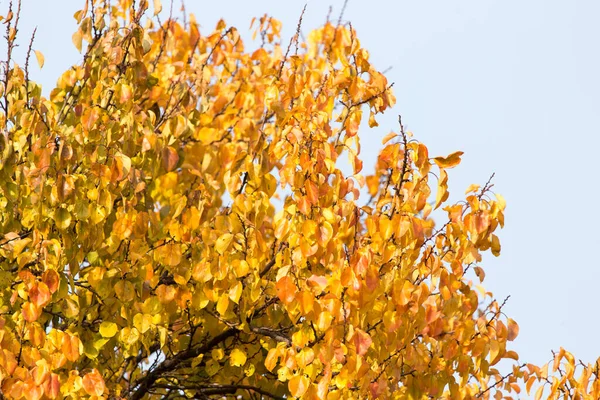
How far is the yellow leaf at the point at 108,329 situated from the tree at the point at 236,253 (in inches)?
0.5

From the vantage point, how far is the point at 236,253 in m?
5.68

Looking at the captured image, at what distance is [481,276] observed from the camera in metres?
5.74

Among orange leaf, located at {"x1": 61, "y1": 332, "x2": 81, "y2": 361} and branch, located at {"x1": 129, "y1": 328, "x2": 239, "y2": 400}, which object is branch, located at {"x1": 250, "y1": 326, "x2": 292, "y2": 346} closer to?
branch, located at {"x1": 129, "y1": 328, "x2": 239, "y2": 400}

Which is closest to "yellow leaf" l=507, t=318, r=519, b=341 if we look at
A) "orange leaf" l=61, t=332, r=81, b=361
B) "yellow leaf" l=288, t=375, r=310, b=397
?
"yellow leaf" l=288, t=375, r=310, b=397

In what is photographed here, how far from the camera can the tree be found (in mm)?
5184

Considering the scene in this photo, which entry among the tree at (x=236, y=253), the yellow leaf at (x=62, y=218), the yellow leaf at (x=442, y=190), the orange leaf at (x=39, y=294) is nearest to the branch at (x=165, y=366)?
the tree at (x=236, y=253)

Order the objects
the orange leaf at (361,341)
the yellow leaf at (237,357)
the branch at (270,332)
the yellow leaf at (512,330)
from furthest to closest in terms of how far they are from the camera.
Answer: the yellow leaf at (237,357)
the branch at (270,332)
the yellow leaf at (512,330)
the orange leaf at (361,341)

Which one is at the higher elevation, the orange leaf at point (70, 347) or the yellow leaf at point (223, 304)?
the yellow leaf at point (223, 304)

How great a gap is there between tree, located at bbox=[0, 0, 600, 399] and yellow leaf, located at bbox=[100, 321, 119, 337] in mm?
12

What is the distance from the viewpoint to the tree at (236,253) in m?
5.18

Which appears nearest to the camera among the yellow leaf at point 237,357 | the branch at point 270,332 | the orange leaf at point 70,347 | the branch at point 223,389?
the orange leaf at point 70,347

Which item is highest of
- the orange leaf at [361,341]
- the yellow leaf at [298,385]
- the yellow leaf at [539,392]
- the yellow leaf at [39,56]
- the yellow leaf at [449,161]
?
the yellow leaf at [39,56]

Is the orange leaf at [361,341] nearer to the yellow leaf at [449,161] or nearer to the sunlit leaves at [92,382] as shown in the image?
the yellow leaf at [449,161]

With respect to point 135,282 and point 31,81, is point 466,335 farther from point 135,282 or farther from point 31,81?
point 31,81
